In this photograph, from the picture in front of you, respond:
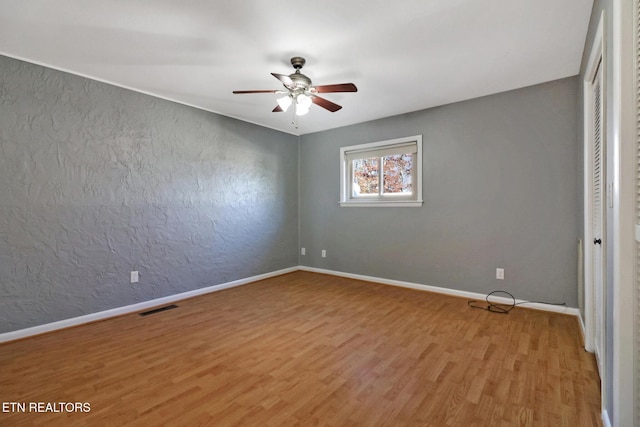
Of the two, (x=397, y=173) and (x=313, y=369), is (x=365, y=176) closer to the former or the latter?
(x=397, y=173)

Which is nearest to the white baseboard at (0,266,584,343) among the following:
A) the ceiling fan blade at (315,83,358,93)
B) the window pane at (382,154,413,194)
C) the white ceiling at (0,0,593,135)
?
the window pane at (382,154,413,194)

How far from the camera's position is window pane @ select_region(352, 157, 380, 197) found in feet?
14.9

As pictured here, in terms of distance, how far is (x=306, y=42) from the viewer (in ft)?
7.75

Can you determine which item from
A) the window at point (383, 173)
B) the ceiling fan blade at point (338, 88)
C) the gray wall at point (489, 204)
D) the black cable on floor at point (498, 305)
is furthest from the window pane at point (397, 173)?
the ceiling fan blade at point (338, 88)

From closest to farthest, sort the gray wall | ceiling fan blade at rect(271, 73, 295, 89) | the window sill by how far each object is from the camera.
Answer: ceiling fan blade at rect(271, 73, 295, 89) < the gray wall < the window sill

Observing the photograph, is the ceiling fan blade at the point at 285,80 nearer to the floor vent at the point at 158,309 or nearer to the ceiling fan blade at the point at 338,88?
the ceiling fan blade at the point at 338,88

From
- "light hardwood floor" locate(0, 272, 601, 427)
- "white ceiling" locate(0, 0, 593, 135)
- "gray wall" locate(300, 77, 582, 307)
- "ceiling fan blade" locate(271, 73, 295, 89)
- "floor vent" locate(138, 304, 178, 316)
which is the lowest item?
"light hardwood floor" locate(0, 272, 601, 427)

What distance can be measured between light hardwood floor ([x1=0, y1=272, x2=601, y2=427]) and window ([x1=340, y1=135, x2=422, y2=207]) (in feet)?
5.59

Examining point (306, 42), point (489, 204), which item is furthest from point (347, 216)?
point (306, 42)

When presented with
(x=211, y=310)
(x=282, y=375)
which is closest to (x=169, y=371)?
(x=282, y=375)

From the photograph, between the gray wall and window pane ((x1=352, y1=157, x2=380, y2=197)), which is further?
window pane ((x1=352, y1=157, x2=380, y2=197))

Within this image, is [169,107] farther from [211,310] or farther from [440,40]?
[440,40]

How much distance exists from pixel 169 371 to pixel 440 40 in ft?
10.6

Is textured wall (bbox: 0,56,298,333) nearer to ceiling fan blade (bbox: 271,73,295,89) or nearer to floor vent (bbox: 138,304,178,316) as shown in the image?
floor vent (bbox: 138,304,178,316)
